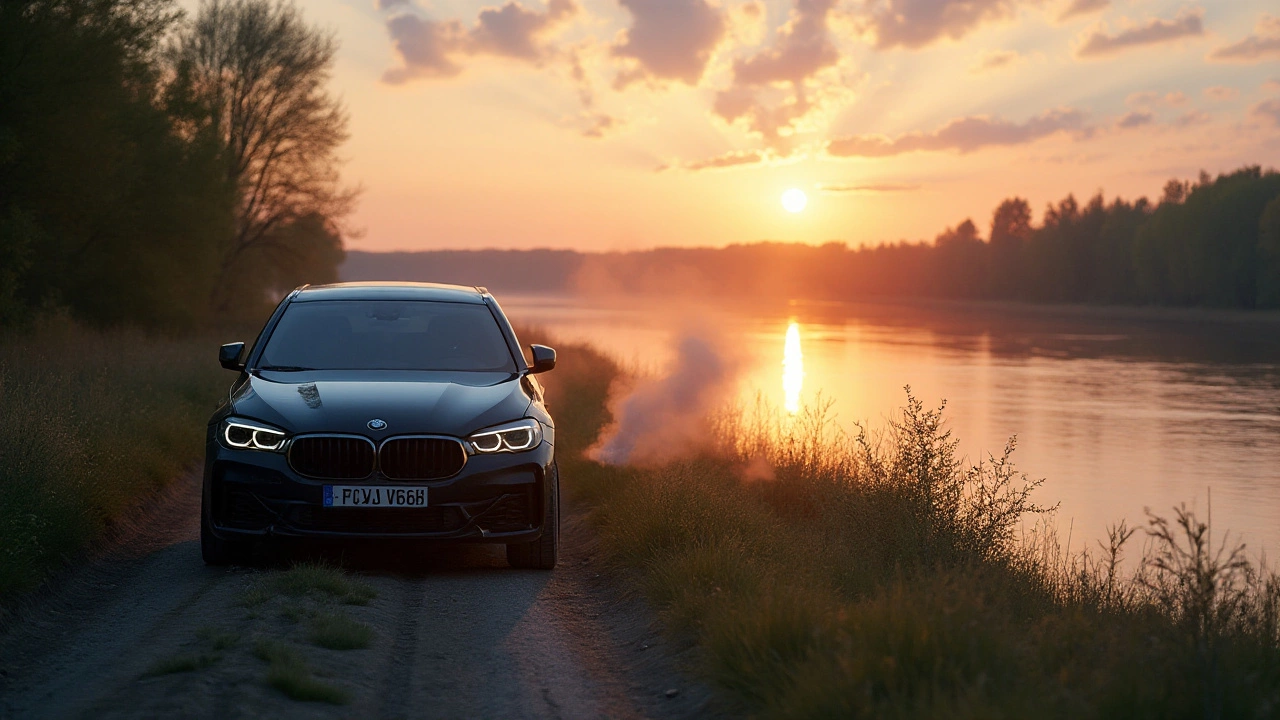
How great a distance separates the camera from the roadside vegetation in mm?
4168

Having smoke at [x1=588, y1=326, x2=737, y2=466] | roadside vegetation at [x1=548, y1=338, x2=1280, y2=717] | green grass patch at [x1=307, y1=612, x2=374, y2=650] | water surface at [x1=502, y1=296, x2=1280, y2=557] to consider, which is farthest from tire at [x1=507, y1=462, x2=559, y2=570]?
water surface at [x1=502, y1=296, x2=1280, y2=557]

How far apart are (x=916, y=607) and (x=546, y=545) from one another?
3197 mm

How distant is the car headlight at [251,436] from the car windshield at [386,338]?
0.90 meters

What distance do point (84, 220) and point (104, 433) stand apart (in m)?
14.9

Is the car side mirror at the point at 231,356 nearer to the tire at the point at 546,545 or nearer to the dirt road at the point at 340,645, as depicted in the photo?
the dirt road at the point at 340,645

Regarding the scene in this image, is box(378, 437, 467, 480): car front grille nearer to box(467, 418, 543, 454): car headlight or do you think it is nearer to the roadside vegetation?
box(467, 418, 543, 454): car headlight

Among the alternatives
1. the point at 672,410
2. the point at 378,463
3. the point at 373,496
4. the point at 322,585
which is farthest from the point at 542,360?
the point at 672,410

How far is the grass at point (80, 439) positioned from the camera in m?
7.18

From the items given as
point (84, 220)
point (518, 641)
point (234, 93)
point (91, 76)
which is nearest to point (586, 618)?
point (518, 641)

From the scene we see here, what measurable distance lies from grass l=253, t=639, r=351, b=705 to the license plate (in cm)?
184

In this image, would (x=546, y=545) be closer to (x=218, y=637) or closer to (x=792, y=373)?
(x=218, y=637)

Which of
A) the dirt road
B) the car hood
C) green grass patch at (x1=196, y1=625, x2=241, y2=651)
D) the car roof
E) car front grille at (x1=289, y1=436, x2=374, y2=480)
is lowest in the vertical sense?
the dirt road

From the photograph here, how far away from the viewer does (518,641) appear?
589 cm

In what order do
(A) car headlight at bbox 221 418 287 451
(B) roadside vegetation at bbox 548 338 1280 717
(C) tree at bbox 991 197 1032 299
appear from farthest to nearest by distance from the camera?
1. (C) tree at bbox 991 197 1032 299
2. (A) car headlight at bbox 221 418 287 451
3. (B) roadside vegetation at bbox 548 338 1280 717
